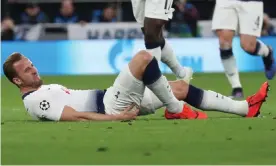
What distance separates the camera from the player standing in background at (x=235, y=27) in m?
14.3

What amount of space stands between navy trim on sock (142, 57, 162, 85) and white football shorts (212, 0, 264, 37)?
4.80 metres

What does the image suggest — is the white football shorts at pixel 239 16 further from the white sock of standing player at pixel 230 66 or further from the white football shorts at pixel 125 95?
the white football shorts at pixel 125 95

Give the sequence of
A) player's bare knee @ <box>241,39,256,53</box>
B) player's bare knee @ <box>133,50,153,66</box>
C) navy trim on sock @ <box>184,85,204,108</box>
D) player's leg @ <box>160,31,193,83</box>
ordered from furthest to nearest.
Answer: player's bare knee @ <box>241,39,256,53</box> < player's leg @ <box>160,31,193,83</box> < navy trim on sock @ <box>184,85,204,108</box> < player's bare knee @ <box>133,50,153,66</box>

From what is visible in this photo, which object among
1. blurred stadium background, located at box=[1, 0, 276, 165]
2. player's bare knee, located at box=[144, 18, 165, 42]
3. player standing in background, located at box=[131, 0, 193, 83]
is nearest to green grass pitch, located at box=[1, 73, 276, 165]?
blurred stadium background, located at box=[1, 0, 276, 165]

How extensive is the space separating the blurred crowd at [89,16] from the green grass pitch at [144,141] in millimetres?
12998

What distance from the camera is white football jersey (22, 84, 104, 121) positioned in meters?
9.80

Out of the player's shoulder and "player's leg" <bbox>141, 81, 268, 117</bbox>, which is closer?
the player's shoulder

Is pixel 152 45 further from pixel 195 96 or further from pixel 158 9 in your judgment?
pixel 195 96

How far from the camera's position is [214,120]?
10117 millimetres

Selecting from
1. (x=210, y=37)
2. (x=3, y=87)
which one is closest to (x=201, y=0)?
(x=210, y=37)

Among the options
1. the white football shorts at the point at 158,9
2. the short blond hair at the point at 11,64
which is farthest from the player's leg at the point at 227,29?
the short blond hair at the point at 11,64

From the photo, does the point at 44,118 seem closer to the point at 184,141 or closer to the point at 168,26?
the point at 184,141

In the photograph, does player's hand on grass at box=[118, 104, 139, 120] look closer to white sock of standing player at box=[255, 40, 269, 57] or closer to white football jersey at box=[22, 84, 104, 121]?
white football jersey at box=[22, 84, 104, 121]

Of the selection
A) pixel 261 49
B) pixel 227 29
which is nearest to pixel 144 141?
pixel 227 29
